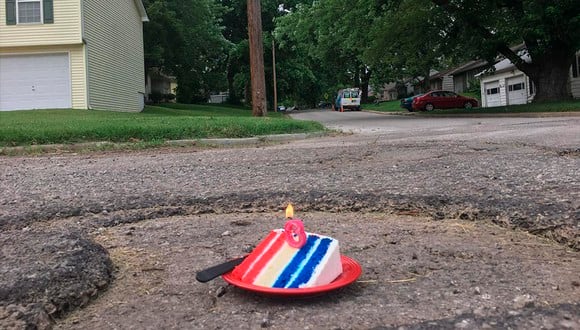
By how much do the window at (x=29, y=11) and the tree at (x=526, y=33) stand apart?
16143mm

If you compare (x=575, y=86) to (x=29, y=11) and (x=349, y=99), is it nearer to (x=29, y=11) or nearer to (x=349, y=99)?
(x=349, y=99)

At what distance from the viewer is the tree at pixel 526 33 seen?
768 inches

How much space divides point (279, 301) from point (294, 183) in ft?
9.34

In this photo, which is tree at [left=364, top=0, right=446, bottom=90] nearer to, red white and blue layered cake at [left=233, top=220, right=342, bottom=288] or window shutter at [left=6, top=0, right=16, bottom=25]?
window shutter at [left=6, top=0, right=16, bottom=25]

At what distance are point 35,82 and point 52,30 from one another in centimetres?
210

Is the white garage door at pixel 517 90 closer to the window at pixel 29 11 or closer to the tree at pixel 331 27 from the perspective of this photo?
the tree at pixel 331 27

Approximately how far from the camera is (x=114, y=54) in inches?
914

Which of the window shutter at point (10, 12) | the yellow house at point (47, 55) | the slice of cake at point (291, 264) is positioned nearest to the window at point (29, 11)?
the yellow house at point (47, 55)

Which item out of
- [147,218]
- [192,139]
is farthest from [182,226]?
[192,139]

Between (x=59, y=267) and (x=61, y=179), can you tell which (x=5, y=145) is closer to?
(x=61, y=179)

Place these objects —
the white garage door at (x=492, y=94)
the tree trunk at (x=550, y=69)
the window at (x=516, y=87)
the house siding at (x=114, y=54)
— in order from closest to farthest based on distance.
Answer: the house siding at (x=114, y=54), the tree trunk at (x=550, y=69), the window at (x=516, y=87), the white garage door at (x=492, y=94)

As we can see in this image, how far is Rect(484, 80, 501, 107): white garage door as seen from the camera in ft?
116

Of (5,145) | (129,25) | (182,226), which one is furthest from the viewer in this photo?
(129,25)

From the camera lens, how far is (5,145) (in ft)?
32.1
